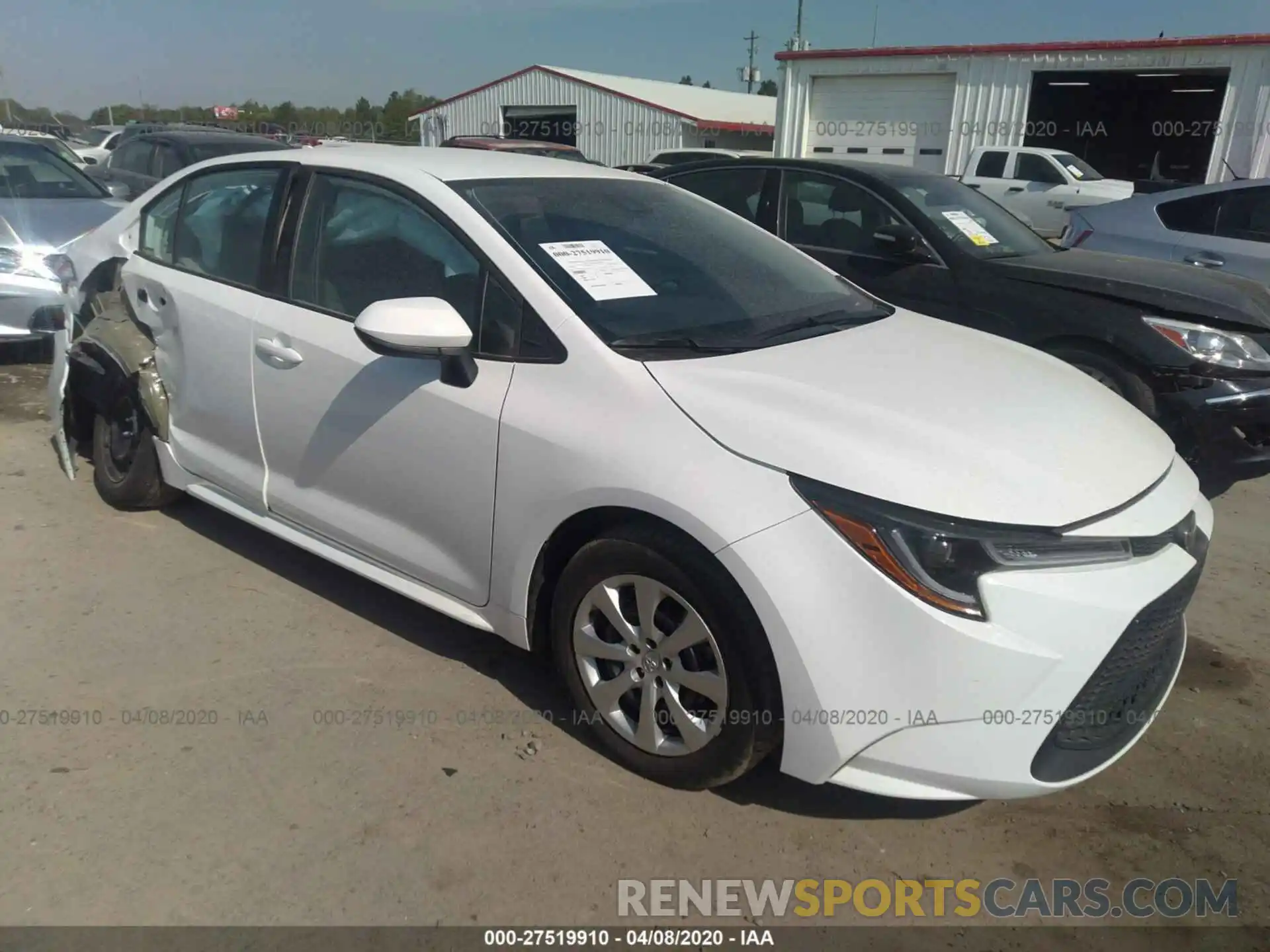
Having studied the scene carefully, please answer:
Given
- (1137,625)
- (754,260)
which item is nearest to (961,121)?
(754,260)

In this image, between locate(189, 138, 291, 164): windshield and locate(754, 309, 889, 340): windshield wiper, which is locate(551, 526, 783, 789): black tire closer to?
locate(754, 309, 889, 340): windshield wiper

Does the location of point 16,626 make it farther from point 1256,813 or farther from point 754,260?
point 1256,813

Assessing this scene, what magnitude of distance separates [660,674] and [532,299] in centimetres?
111

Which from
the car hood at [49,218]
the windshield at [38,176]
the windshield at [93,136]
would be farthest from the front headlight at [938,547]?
the windshield at [93,136]

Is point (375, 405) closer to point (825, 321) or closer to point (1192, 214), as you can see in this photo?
point (825, 321)

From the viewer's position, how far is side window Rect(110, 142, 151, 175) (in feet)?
35.9

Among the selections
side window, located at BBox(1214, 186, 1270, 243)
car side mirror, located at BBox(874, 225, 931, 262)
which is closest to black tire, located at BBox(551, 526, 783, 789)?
car side mirror, located at BBox(874, 225, 931, 262)

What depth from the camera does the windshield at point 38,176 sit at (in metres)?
7.65

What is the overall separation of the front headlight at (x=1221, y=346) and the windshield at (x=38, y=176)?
26.3 feet

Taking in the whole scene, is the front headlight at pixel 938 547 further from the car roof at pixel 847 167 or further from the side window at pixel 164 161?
the side window at pixel 164 161

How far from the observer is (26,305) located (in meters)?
6.57

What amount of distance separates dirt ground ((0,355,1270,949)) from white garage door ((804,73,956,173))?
62.3 ft

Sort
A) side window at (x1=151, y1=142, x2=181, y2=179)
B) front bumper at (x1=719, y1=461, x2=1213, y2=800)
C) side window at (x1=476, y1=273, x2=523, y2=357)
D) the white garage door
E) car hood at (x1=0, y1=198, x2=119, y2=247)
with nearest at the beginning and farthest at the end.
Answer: front bumper at (x1=719, y1=461, x2=1213, y2=800)
side window at (x1=476, y1=273, x2=523, y2=357)
car hood at (x1=0, y1=198, x2=119, y2=247)
side window at (x1=151, y1=142, x2=181, y2=179)
the white garage door

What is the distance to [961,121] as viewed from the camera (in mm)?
20141
